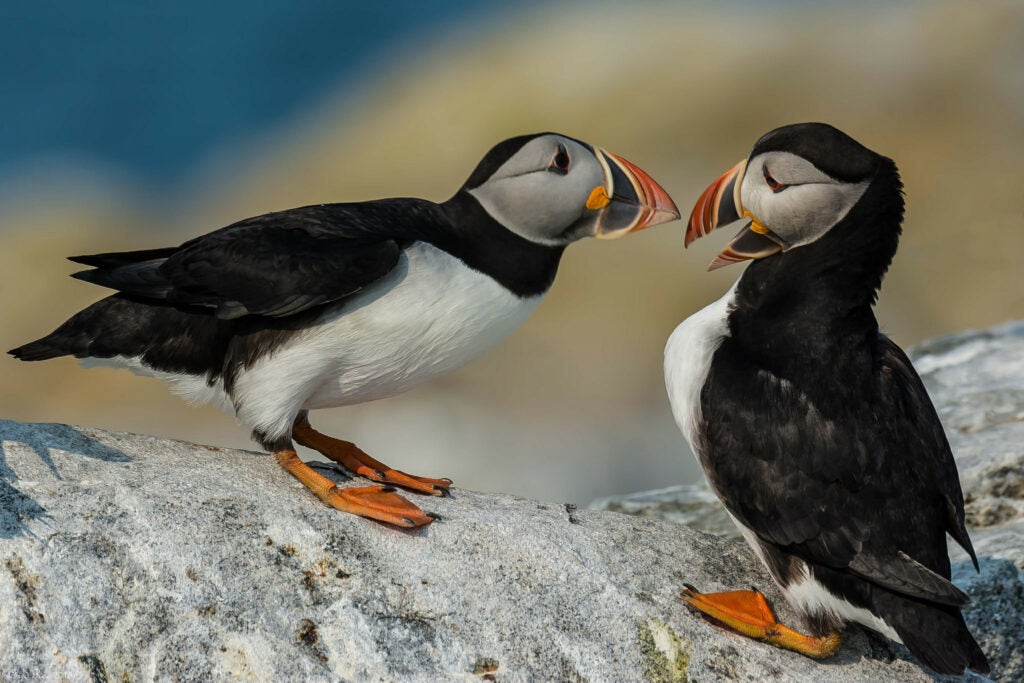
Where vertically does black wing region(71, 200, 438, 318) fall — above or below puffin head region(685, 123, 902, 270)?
below

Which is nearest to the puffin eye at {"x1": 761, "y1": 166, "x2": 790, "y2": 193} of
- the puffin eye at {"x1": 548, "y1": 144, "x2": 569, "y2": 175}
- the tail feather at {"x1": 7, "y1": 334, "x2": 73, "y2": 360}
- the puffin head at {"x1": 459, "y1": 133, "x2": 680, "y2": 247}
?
the puffin head at {"x1": 459, "y1": 133, "x2": 680, "y2": 247}

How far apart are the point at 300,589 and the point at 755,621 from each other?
1648 millimetres

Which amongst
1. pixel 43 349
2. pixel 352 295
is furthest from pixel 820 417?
pixel 43 349

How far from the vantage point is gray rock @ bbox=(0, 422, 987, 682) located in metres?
3.73

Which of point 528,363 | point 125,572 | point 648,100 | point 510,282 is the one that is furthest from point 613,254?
point 125,572

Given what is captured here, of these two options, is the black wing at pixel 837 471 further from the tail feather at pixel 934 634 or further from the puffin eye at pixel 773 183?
the puffin eye at pixel 773 183

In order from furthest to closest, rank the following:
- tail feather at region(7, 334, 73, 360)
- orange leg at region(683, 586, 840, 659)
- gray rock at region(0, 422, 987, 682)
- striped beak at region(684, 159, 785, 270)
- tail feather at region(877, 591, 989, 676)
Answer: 1. tail feather at region(7, 334, 73, 360)
2. striped beak at region(684, 159, 785, 270)
3. orange leg at region(683, 586, 840, 659)
4. tail feather at region(877, 591, 989, 676)
5. gray rock at region(0, 422, 987, 682)

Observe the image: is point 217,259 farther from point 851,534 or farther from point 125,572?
point 851,534

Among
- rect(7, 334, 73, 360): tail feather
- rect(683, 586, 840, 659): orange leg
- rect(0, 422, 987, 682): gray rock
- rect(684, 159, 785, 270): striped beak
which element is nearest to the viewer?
rect(0, 422, 987, 682): gray rock

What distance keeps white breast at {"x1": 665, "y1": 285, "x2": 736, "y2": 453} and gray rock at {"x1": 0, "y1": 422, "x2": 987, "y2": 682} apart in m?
0.56

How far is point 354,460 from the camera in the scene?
204 inches

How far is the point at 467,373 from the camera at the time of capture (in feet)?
51.2

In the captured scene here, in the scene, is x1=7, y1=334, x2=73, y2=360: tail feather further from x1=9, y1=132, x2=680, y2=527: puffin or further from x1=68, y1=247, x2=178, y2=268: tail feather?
x1=68, y1=247, x2=178, y2=268: tail feather

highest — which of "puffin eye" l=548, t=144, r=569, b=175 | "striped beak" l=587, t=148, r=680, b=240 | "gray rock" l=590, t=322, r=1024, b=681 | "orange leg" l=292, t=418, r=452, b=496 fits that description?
"puffin eye" l=548, t=144, r=569, b=175
